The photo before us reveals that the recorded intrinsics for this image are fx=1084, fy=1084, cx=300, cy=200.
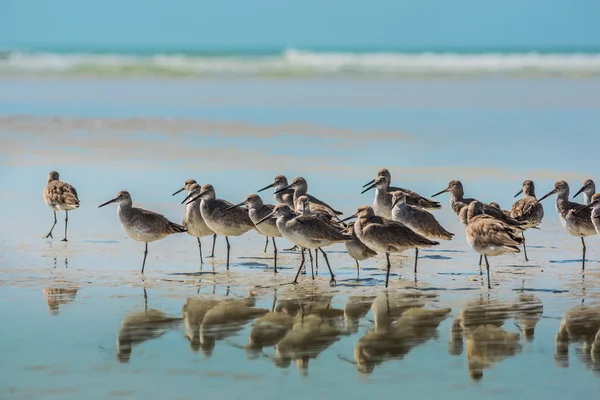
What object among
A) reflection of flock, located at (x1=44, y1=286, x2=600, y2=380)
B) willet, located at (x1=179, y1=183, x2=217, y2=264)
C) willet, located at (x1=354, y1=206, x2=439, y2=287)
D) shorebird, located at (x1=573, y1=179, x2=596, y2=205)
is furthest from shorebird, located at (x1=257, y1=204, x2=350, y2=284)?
shorebird, located at (x1=573, y1=179, x2=596, y2=205)

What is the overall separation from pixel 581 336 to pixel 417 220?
3870mm

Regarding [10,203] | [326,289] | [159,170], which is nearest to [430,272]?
[326,289]

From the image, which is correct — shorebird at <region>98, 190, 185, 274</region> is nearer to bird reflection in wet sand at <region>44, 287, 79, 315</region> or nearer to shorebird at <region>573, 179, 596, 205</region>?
bird reflection in wet sand at <region>44, 287, 79, 315</region>

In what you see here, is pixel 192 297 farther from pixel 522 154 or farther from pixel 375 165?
pixel 522 154

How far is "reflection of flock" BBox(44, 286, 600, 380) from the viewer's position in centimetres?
781

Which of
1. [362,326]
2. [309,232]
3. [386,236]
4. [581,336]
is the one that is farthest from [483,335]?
[309,232]

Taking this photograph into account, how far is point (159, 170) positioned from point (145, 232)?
6856 mm

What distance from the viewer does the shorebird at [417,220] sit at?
468 inches

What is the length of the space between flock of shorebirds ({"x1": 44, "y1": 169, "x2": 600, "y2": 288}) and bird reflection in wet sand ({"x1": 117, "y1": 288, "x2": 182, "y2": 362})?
6.57ft

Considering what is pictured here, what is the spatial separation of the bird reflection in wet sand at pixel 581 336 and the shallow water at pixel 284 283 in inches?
1.1

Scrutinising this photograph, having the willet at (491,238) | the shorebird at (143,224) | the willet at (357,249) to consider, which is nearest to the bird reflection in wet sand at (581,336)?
the willet at (491,238)

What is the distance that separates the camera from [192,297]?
9711mm

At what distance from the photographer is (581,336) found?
8.25 m

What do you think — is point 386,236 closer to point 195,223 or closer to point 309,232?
point 309,232
